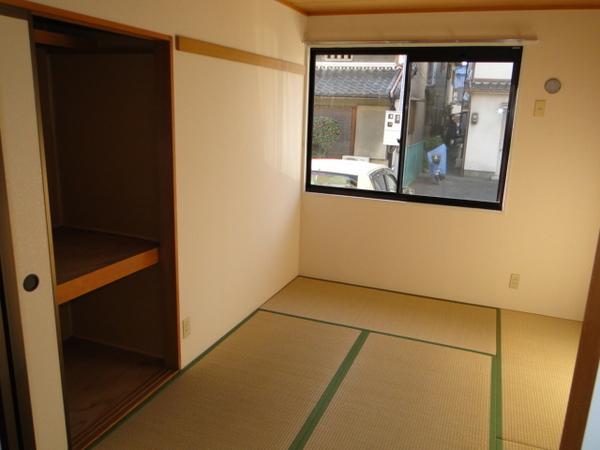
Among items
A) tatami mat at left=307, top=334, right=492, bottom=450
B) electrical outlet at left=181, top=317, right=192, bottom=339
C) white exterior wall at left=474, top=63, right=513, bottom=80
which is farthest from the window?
electrical outlet at left=181, top=317, right=192, bottom=339

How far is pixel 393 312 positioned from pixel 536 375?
1129 millimetres

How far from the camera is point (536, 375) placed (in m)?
2.93

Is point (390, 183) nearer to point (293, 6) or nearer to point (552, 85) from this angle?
point (552, 85)

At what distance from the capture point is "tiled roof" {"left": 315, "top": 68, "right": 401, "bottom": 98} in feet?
13.1

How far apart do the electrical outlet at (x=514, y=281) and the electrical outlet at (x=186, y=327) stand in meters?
2.57

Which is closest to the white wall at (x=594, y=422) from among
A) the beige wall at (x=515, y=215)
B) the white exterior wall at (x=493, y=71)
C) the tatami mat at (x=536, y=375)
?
the tatami mat at (x=536, y=375)

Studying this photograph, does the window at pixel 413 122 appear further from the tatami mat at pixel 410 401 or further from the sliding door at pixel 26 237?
the sliding door at pixel 26 237

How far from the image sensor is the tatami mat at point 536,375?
2.42m

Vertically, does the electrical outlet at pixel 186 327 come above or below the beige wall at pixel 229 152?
below

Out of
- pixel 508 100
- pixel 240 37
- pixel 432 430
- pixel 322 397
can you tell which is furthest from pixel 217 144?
pixel 508 100

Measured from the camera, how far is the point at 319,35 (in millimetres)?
3986

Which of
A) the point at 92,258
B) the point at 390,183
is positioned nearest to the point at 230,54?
the point at 92,258

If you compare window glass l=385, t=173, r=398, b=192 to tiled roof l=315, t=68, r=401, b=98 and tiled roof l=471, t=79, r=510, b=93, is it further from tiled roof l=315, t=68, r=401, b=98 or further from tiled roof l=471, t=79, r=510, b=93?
tiled roof l=471, t=79, r=510, b=93

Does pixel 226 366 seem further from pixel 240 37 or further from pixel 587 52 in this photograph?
pixel 587 52
